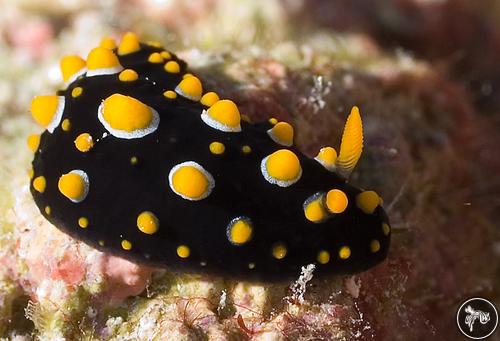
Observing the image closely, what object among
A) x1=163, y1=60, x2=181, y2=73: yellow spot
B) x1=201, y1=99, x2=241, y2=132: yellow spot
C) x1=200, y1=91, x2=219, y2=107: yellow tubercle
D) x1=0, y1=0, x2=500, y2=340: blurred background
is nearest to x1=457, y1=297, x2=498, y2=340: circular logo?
x1=0, y1=0, x2=500, y2=340: blurred background

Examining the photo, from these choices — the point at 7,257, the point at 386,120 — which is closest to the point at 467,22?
the point at 386,120

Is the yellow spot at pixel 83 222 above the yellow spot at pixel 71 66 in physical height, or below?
below

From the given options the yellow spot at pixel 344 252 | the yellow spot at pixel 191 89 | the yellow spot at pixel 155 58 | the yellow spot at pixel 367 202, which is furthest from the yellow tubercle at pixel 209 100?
the yellow spot at pixel 344 252

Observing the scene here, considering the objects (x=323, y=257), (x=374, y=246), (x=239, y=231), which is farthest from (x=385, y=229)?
(x=239, y=231)

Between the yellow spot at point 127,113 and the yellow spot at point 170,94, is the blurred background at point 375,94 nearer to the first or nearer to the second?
the yellow spot at point 170,94

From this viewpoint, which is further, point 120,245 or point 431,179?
point 431,179

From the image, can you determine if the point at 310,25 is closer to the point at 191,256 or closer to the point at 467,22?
the point at 467,22

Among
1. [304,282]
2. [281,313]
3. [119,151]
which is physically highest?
[119,151]
